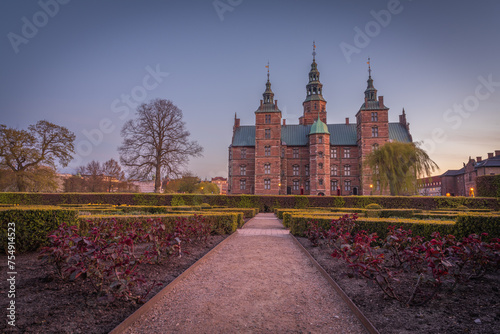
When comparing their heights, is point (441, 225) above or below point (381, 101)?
below

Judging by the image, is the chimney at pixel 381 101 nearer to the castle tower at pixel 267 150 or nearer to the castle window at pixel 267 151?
the castle tower at pixel 267 150

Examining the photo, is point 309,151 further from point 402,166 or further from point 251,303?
point 251,303

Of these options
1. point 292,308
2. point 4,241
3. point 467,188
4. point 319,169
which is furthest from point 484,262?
point 467,188

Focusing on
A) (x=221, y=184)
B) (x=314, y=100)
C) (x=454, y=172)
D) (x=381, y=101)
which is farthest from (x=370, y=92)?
(x=221, y=184)

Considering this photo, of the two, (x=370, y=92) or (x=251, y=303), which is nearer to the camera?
(x=251, y=303)

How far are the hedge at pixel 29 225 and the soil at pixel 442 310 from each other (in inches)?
272

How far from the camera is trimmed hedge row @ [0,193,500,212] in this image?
860 inches

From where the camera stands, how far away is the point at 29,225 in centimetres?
657

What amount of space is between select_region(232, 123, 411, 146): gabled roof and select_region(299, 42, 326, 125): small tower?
8.46 ft

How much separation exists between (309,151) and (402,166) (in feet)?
57.6

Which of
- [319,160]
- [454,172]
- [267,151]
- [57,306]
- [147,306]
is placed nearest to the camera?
[57,306]

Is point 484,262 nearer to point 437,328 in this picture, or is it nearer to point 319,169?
point 437,328

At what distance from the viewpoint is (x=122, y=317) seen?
11.1ft

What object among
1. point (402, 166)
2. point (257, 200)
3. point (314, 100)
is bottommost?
point (257, 200)
